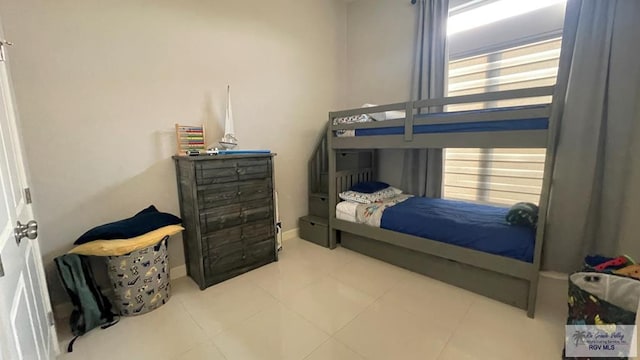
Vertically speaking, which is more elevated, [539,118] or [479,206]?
[539,118]

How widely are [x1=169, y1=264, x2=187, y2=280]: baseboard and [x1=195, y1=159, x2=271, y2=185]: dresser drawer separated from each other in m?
0.90

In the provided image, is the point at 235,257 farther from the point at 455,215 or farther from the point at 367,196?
the point at 455,215

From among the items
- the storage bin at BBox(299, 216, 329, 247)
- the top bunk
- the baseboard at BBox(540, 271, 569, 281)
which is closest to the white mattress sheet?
the storage bin at BBox(299, 216, 329, 247)

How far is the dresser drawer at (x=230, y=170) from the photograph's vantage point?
2.11m

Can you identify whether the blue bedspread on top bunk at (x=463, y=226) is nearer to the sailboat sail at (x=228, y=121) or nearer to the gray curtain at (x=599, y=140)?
the gray curtain at (x=599, y=140)

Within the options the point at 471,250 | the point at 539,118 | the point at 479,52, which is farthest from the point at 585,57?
the point at 471,250

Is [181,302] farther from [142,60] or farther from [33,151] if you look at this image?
[142,60]

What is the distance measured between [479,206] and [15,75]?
3.73 m

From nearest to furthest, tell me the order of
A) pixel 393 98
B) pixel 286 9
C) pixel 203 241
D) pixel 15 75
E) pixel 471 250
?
pixel 15 75 < pixel 471 250 < pixel 203 241 < pixel 286 9 < pixel 393 98

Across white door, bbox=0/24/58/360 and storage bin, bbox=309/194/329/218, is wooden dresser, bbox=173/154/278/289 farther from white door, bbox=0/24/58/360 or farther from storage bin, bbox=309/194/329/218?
white door, bbox=0/24/58/360

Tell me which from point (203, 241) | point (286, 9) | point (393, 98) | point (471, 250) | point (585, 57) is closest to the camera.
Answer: point (585, 57)

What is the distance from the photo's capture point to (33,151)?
172 cm

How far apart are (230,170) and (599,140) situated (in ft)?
9.41

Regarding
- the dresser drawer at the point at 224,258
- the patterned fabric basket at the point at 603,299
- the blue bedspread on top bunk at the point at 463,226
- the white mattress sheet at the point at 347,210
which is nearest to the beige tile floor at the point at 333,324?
the dresser drawer at the point at 224,258
